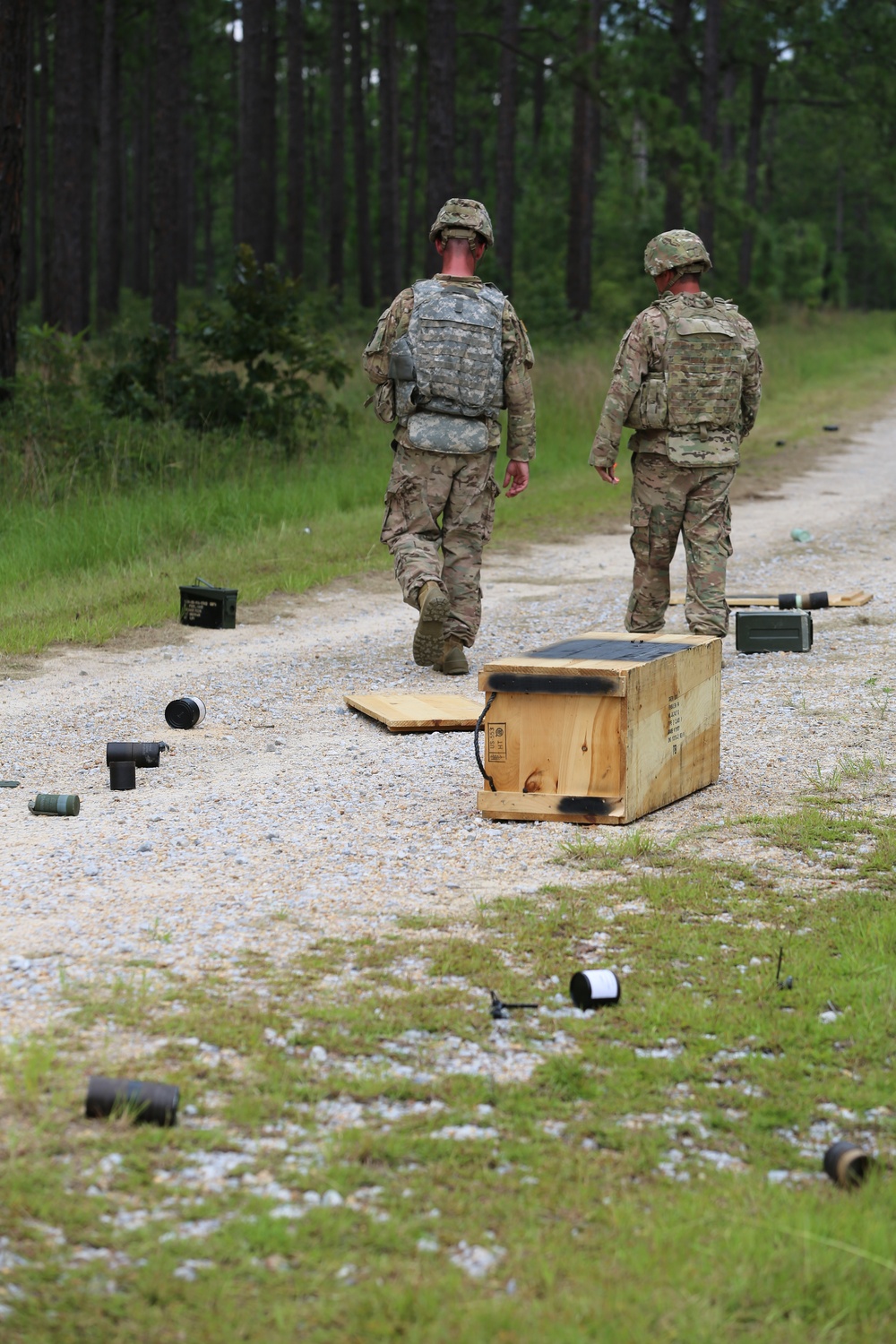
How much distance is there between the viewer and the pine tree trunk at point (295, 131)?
28.4 m

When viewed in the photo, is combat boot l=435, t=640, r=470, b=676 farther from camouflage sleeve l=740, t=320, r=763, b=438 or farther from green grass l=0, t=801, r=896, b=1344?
green grass l=0, t=801, r=896, b=1344

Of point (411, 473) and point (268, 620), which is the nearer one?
point (411, 473)

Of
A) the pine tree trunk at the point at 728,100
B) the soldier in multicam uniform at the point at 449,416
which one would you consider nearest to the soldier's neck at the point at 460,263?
the soldier in multicam uniform at the point at 449,416

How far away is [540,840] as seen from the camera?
5.07 meters

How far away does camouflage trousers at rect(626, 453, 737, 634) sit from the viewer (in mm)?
7949

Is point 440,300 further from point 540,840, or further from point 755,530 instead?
point 755,530

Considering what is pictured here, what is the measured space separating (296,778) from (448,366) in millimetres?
A: 2652

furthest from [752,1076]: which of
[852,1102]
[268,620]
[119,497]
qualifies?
[119,497]

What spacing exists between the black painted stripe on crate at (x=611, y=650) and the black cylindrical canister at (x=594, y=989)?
1.75 meters

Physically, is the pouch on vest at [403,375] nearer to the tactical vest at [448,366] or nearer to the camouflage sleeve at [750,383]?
the tactical vest at [448,366]

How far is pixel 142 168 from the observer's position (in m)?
44.9

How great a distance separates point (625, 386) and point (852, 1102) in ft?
17.3

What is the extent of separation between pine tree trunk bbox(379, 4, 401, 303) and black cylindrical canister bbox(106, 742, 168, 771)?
23712mm

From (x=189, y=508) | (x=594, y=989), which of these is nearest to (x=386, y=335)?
(x=189, y=508)
